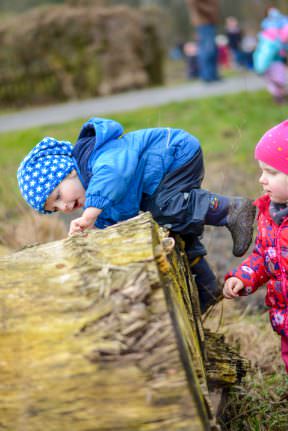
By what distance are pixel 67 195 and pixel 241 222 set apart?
842mm

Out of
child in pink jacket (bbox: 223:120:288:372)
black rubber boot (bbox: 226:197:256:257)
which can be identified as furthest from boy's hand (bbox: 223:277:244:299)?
black rubber boot (bbox: 226:197:256:257)

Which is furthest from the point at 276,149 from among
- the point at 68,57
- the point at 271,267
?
the point at 68,57

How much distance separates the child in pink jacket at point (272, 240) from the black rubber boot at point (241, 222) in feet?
0.51

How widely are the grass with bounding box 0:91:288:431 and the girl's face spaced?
62cm

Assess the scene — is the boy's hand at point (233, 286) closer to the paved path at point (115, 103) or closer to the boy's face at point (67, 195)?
the boy's face at point (67, 195)

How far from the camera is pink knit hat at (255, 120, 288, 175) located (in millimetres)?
2119

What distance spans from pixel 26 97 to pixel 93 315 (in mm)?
10411

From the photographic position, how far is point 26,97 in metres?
11.3

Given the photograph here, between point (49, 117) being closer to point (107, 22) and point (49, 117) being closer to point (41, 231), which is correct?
point (107, 22)

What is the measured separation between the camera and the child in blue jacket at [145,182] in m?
2.49

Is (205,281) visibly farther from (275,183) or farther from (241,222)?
(275,183)

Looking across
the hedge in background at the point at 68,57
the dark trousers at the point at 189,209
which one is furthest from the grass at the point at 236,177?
the hedge in background at the point at 68,57

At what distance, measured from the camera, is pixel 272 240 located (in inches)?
87.6

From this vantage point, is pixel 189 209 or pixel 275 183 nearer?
pixel 275 183
